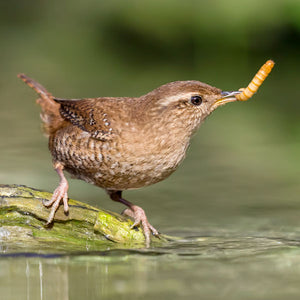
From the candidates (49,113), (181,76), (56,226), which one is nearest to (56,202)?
(56,226)

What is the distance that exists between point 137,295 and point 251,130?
5481mm

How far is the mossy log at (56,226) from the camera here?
13.8 feet

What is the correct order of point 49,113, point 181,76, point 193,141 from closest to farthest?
point 49,113
point 193,141
point 181,76

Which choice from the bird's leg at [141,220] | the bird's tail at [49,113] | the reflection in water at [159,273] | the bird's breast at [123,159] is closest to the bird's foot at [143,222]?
the bird's leg at [141,220]

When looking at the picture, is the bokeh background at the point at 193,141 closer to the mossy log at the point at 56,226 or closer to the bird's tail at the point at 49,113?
the mossy log at the point at 56,226

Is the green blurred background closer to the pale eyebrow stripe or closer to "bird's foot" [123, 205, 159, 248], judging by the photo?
"bird's foot" [123, 205, 159, 248]

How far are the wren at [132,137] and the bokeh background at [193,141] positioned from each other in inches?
21.4

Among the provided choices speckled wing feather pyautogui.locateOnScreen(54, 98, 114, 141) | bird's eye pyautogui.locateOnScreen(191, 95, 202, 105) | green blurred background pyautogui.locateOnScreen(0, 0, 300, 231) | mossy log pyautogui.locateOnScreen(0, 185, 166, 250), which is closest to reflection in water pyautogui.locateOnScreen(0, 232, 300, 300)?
mossy log pyautogui.locateOnScreen(0, 185, 166, 250)

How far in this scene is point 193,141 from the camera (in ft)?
26.5

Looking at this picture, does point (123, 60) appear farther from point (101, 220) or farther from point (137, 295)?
point (137, 295)

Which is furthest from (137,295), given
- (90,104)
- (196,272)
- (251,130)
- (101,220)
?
(251,130)

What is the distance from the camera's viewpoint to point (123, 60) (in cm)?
1324

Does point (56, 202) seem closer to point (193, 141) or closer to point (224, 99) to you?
point (224, 99)

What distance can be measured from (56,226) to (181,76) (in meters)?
6.74
